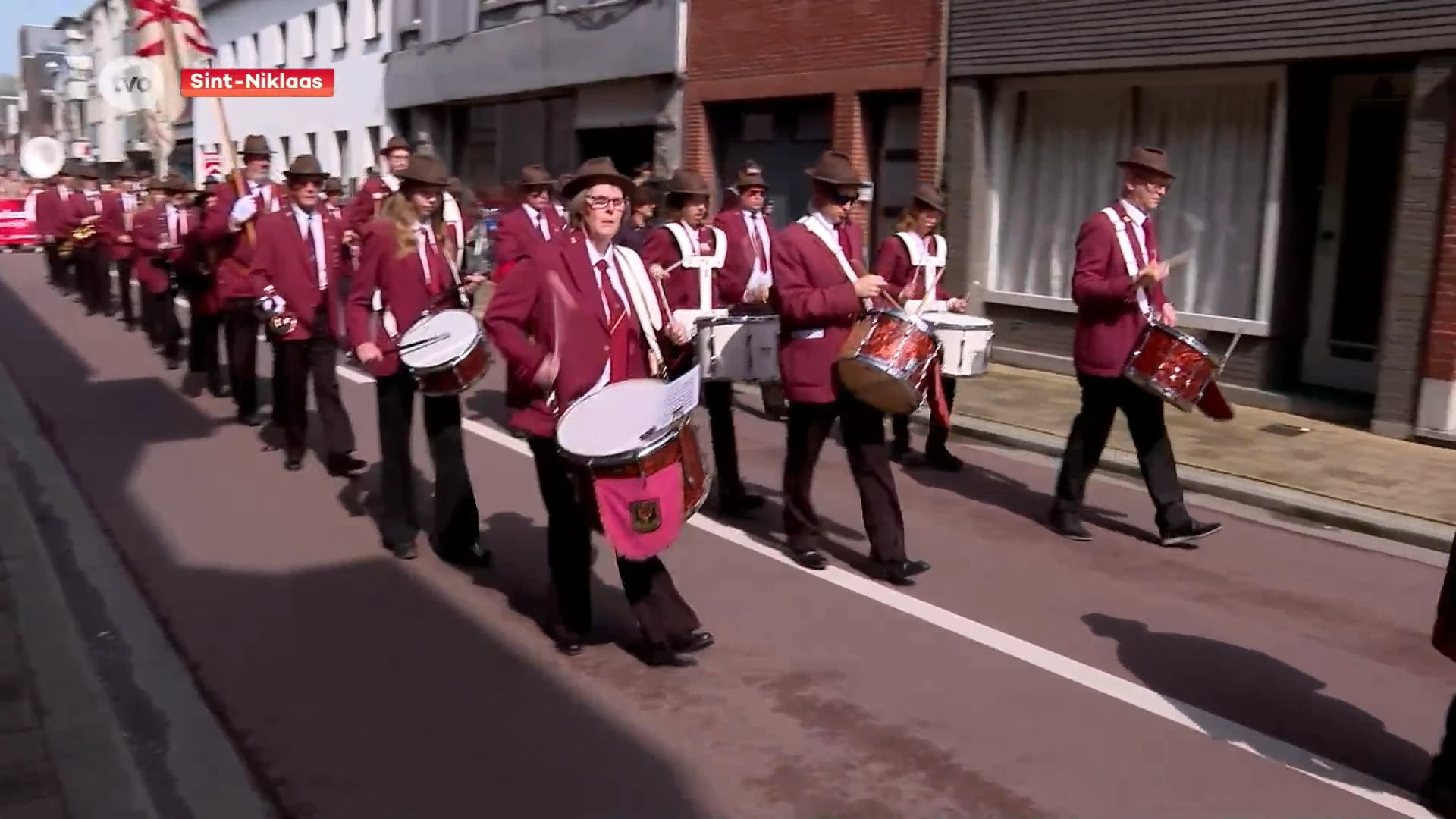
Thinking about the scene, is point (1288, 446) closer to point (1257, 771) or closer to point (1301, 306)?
point (1301, 306)

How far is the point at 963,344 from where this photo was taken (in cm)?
820

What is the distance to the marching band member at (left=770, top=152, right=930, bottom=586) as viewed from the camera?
20.1 feet

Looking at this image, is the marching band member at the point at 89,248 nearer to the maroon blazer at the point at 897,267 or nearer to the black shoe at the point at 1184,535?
the maroon blazer at the point at 897,267

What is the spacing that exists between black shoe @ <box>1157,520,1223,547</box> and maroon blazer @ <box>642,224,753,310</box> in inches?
116

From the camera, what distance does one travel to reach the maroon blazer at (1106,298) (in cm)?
702

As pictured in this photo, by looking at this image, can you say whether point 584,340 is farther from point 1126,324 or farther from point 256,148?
point 256,148

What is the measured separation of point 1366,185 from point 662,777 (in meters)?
9.18

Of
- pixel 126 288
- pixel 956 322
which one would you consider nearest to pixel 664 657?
pixel 956 322

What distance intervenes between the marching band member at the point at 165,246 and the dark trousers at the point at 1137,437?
8.78 meters

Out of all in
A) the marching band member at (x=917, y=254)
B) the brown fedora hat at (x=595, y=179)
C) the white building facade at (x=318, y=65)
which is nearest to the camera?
the brown fedora hat at (x=595, y=179)

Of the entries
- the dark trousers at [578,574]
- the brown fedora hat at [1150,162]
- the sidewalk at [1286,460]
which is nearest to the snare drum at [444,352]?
the dark trousers at [578,574]

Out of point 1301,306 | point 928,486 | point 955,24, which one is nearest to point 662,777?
point 928,486

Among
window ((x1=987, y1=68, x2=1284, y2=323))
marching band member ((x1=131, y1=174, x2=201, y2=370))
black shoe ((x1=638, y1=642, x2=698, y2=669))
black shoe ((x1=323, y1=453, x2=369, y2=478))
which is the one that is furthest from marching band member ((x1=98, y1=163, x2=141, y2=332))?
black shoe ((x1=638, y1=642, x2=698, y2=669))

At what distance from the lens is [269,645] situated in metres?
5.56
